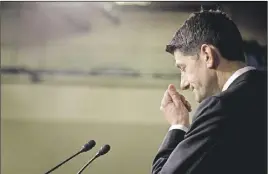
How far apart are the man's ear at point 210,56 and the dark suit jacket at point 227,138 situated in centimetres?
6

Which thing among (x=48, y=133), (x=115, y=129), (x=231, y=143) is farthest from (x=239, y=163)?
(x=48, y=133)

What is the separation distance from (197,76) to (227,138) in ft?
0.55

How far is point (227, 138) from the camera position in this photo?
0.81m

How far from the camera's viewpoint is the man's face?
91cm

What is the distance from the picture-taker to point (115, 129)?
7.96ft

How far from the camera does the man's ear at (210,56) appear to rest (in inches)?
34.8

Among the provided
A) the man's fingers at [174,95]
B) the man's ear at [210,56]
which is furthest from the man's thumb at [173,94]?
the man's ear at [210,56]

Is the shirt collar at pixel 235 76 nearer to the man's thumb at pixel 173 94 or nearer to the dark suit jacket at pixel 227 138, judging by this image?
the dark suit jacket at pixel 227 138

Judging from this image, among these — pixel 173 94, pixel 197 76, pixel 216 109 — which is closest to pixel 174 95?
pixel 173 94

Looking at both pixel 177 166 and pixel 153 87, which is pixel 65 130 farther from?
pixel 177 166

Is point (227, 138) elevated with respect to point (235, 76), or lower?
lower

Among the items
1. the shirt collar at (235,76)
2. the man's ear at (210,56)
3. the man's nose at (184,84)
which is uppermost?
the man's ear at (210,56)

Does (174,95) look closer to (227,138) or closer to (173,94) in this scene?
(173,94)

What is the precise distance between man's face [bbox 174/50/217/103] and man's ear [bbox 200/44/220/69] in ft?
0.04
